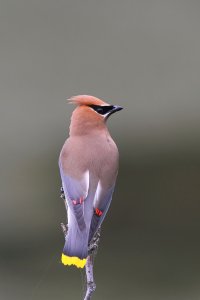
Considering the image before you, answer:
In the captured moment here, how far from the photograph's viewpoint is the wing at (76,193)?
13.5 ft

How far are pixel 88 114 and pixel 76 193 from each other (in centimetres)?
33

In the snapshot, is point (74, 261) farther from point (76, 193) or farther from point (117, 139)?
point (117, 139)

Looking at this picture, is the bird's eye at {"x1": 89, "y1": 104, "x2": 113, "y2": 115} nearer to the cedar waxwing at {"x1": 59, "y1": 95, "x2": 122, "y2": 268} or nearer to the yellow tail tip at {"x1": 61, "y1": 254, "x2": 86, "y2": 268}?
the cedar waxwing at {"x1": 59, "y1": 95, "x2": 122, "y2": 268}

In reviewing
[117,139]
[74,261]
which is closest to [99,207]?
[74,261]

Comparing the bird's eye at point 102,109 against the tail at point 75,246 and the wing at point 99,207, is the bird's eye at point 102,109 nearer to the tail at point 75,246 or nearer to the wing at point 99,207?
the wing at point 99,207

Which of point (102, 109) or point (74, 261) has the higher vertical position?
point (102, 109)

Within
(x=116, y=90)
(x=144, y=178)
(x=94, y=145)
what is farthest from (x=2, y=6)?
(x=94, y=145)

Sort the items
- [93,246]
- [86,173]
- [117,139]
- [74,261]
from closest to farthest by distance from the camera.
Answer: [74,261] → [93,246] → [86,173] → [117,139]

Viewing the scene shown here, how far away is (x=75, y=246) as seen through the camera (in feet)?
13.2

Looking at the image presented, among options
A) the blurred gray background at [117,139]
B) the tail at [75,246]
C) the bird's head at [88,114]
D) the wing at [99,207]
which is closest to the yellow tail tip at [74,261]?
the tail at [75,246]

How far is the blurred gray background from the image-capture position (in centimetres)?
825

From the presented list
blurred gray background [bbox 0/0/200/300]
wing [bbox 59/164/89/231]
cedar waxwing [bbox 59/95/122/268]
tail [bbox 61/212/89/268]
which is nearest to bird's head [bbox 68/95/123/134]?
cedar waxwing [bbox 59/95/122/268]

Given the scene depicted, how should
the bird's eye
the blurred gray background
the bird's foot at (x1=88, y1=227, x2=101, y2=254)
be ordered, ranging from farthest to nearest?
the blurred gray background < the bird's eye < the bird's foot at (x1=88, y1=227, x2=101, y2=254)

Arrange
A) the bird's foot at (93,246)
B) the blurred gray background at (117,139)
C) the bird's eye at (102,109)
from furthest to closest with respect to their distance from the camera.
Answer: the blurred gray background at (117,139)
the bird's eye at (102,109)
the bird's foot at (93,246)
